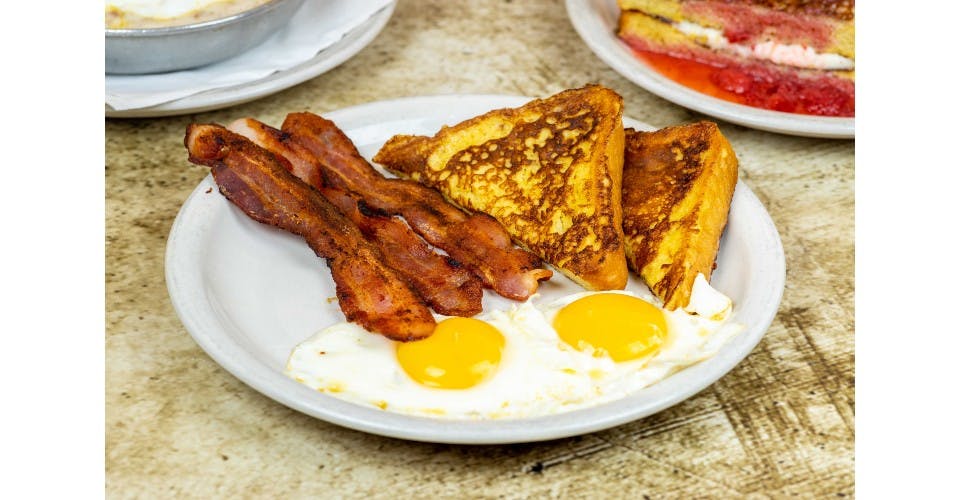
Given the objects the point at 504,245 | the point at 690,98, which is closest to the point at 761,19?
the point at 690,98

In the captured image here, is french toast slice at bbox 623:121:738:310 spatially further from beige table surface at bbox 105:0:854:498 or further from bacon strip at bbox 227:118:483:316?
bacon strip at bbox 227:118:483:316

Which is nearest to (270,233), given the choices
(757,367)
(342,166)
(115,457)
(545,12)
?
(342,166)

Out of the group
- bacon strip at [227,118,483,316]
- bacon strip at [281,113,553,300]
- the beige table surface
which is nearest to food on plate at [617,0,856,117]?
the beige table surface

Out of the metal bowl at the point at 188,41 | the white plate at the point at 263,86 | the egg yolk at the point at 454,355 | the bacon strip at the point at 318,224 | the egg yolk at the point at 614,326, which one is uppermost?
the egg yolk at the point at 614,326

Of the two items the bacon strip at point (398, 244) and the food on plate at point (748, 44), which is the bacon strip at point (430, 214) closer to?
the bacon strip at point (398, 244)

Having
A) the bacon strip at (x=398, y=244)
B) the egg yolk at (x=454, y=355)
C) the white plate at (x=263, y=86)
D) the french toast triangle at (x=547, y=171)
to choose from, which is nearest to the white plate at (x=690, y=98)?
the french toast triangle at (x=547, y=171)

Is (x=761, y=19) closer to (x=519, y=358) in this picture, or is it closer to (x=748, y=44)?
(x=748, y=44)
